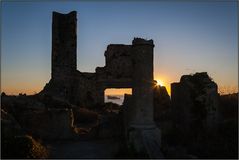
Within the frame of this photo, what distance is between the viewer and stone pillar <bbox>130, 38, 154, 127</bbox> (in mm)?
10586

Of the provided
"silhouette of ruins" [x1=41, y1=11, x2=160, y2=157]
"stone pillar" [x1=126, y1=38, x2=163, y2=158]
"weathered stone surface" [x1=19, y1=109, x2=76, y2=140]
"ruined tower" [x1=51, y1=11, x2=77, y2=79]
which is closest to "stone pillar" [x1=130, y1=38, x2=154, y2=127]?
"stone pillar" [x1=126, y1=38, x2=163, y2=158]

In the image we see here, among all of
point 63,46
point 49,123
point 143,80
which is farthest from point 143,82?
point 63,46

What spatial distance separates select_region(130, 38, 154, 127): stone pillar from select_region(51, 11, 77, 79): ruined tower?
17709mm

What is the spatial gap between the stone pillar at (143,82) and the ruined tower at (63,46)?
17.7 metres

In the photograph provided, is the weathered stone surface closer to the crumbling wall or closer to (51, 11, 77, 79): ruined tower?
the crumbling wall

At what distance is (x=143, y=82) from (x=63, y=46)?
18.4 meters

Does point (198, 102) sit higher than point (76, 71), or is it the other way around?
point (76, 71)

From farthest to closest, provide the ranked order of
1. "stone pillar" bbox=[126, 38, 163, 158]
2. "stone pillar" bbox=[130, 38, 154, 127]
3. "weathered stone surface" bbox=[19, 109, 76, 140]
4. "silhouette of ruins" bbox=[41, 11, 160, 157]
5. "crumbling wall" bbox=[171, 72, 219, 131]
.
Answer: "silhouette of ruins" bbox=[41, 11, 160, 157] → "weathered stone surface" bbox=[19, 109, 76, 140] → "crumbling wall" bbox=[171, 72, 219, 131] → "stone pillar" bbox=[130, 38, 154, 127] → "stone pillar" bbox=[126, 38, 163, 158]

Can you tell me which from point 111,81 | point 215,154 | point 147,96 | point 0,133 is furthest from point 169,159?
point 111,81

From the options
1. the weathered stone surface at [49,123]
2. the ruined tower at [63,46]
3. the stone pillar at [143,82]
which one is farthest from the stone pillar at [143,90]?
the ruined tower at [63,46]

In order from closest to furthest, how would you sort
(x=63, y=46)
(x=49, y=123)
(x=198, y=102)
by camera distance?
1. (x=198, y=102)
2. (x=49, y=123)
3. (x=63, y=46)

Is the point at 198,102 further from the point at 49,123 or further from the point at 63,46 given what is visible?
the point at 63,46

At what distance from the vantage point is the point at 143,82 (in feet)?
35.1

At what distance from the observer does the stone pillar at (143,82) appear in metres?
10.6
